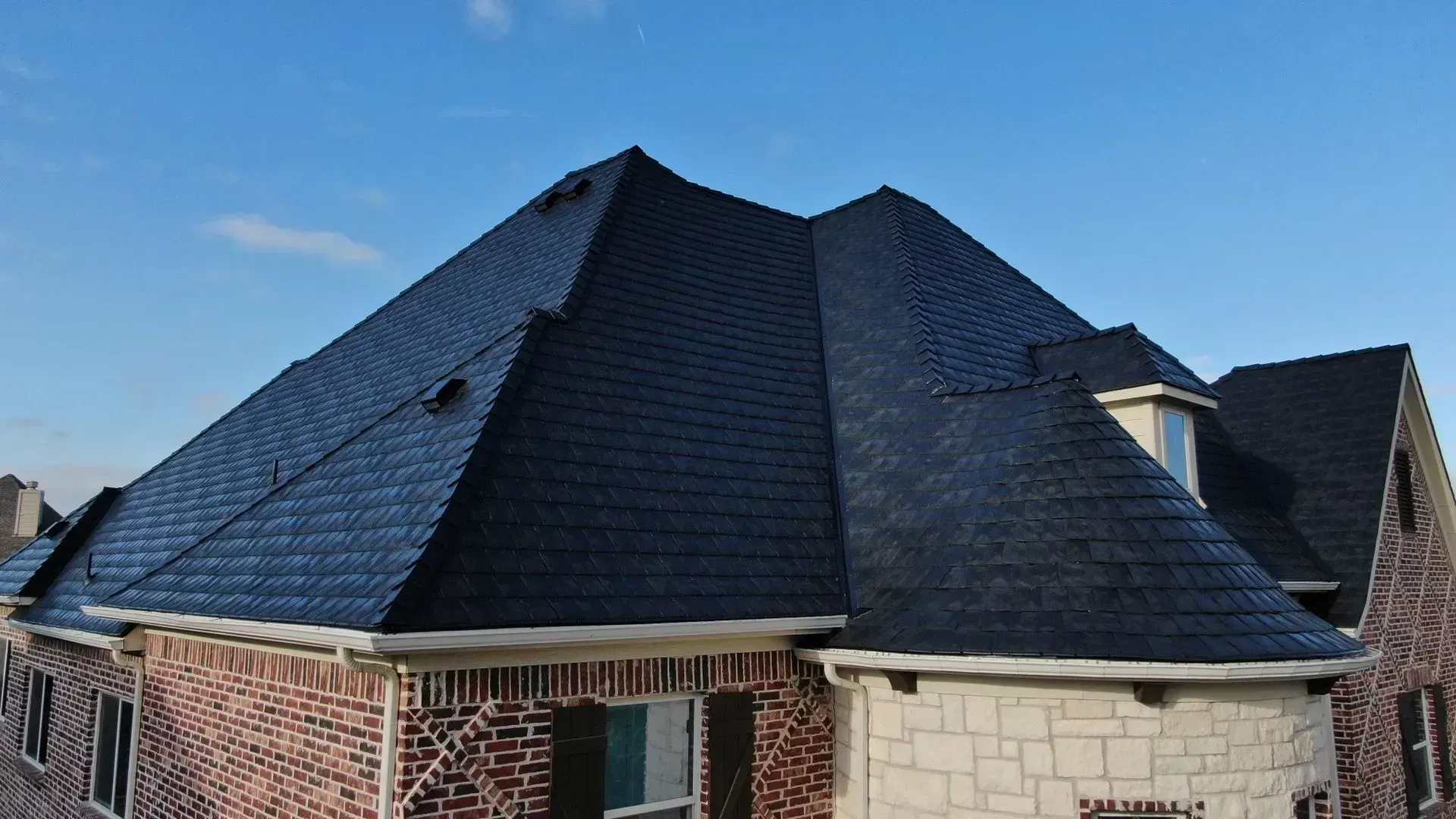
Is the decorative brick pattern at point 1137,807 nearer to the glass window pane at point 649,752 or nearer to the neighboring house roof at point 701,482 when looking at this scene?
the neighboring house roof at point 701,482

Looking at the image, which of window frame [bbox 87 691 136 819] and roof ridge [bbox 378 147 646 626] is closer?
roof ridge [bbox 378 147 646 626]

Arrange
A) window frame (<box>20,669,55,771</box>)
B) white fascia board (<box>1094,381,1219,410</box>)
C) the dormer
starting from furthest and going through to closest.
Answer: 1. window frame (<box>20,669,55,771</box>)
2. the dormer
3. white fascia board (<box>1094,381,1219,410</box>)

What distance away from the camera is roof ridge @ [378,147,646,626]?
5660 millimetres

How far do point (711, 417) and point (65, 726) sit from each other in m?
9.03

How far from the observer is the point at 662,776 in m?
7.04

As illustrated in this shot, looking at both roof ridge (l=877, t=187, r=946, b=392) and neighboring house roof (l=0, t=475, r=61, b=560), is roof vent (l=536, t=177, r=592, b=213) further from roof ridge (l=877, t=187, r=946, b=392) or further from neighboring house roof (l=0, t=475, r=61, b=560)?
neighboring house roof (l=0, t=475, r=61, b=560)

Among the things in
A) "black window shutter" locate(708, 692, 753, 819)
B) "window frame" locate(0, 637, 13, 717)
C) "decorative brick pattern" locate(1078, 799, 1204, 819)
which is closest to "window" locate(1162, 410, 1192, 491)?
"decorative brick pattern" locate(1078, 799, 1204, 819)

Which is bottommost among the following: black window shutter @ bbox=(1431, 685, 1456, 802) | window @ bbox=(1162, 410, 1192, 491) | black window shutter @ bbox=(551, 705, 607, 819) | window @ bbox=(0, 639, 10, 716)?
black window shutter @ bbox=(1431, 685, 1456, 802)

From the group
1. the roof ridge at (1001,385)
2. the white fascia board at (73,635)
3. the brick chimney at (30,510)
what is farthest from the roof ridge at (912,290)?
the brick chimney at (30,510)

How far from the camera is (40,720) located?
12.5 metres

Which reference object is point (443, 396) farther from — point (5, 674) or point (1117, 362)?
point (5, 674)

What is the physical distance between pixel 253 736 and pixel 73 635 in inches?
188

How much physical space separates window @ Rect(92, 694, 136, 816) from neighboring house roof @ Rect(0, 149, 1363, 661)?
98 cm

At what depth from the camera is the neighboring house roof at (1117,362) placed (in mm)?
9891
